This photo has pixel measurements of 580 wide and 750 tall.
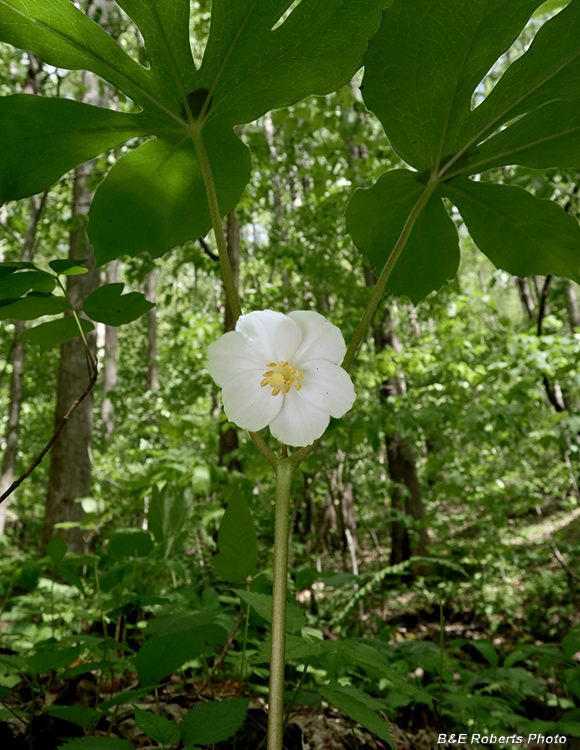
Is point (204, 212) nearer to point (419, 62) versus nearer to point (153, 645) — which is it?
point (419, 62)

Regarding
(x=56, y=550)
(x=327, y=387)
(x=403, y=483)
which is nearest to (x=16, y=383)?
(x=56, y=550)

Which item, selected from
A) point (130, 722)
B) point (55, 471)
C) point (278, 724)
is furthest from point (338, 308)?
point (278, 724)

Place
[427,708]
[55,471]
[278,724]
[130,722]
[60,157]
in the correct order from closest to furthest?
[278,724]
[60,157]
[130,722]
[427,708]
[55,471]

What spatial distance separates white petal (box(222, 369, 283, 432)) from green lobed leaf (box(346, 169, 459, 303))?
1.28 feet

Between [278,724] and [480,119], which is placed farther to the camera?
[480,119]

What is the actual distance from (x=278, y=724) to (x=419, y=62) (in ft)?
2.82

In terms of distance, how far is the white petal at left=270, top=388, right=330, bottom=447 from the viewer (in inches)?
24.9

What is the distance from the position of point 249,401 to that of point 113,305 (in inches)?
17.4

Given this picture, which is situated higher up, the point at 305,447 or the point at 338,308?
the point at 338,308

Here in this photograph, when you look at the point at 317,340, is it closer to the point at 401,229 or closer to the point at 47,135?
the point at 401,229

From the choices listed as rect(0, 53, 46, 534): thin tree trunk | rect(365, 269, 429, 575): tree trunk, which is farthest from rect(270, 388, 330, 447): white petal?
rect(365, 269, 429, 575): tree trunk

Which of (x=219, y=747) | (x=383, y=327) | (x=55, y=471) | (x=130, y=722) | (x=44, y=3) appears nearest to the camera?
(x=44, y=3)

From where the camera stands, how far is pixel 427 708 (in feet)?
5.30

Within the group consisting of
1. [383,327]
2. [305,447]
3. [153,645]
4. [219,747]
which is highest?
[383,327]
